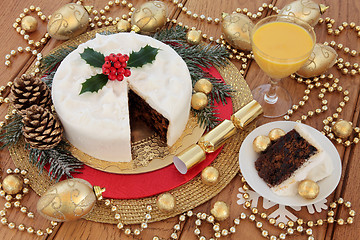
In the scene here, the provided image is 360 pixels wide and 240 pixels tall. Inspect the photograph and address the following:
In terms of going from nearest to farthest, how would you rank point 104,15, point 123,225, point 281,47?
point 123,225 < point 281,47 < point 104,15

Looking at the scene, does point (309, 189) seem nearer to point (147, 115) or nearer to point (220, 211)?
point (220, 211)

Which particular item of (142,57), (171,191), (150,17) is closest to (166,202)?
(171,191)

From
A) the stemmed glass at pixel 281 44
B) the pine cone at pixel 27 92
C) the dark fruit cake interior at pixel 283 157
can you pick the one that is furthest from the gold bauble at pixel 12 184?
the stemmed glass at pixel 281 44

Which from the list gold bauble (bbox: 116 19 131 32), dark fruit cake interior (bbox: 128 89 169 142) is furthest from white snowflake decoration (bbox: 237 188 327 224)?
gold bauble (bbox: 116 19 131 32)

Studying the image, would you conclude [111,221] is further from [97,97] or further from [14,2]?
[14,2]

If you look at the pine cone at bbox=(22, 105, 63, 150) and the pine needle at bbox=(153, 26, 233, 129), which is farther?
the pine needle at bbox=(153, 26, 233, 129)

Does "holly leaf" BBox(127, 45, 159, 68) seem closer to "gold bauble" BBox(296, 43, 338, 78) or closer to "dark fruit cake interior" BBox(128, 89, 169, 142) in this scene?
"dark fruit cake interior" BBox(128, 89, 169, 142)
